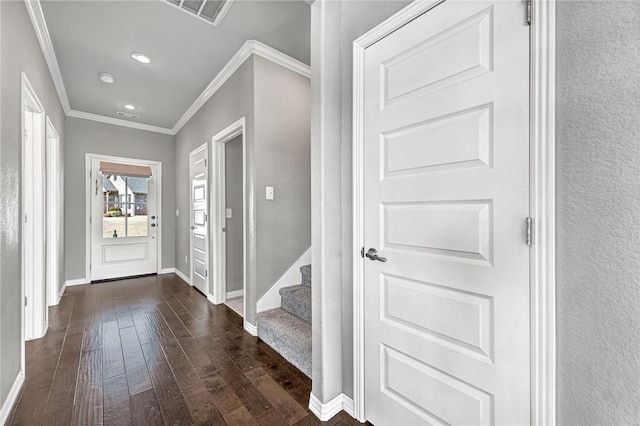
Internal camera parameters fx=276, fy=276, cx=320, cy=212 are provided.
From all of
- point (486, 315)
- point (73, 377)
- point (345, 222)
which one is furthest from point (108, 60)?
point (486, 315)

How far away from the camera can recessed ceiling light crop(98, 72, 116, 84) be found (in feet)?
10.3

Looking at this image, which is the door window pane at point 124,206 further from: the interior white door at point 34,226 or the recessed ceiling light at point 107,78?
the interior white door at point 34,226

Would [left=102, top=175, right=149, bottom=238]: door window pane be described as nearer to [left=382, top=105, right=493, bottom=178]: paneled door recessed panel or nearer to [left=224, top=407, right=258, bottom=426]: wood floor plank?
[left=224, top=407, right=258, bottom=426]: wood floor plank

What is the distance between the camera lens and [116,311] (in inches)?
122

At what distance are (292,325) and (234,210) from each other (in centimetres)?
180

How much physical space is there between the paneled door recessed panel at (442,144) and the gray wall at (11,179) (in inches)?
86.1

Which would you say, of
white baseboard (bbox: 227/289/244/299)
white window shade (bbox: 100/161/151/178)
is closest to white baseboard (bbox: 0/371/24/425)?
white baseboard (bbox: 227/289/244/299)

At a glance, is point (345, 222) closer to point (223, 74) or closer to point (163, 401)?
point (163, 401)

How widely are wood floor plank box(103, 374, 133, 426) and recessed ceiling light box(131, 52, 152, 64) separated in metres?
2.85

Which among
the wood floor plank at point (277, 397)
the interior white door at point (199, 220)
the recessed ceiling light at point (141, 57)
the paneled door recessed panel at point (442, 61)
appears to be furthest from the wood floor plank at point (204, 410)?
the recessed ceiling light at point (141, 57)

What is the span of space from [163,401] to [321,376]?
967 mm

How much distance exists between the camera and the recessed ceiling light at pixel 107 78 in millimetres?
3129

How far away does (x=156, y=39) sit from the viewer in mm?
2508

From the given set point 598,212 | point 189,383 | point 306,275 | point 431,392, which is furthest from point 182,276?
point 598,212
